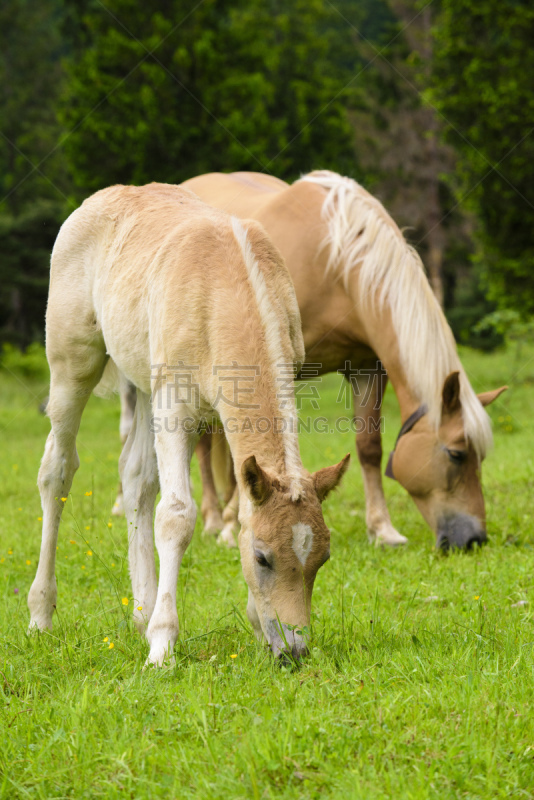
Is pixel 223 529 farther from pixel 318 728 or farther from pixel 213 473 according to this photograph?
pixel 318 728

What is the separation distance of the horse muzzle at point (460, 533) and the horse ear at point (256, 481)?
2.48m

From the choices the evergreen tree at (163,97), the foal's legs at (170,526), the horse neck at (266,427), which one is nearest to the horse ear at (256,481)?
the horse neck at (266,427)

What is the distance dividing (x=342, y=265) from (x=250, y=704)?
3719 mm

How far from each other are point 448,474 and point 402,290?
51.6 inches

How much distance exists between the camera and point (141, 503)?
153 inches

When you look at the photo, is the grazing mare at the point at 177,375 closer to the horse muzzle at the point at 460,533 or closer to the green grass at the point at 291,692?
the green grass at the point at 291,692

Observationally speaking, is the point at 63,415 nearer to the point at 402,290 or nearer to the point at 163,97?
the point at 402,290

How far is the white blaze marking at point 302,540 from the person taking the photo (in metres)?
2.77

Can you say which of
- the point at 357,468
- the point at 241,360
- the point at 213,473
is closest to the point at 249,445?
the point at 241,360

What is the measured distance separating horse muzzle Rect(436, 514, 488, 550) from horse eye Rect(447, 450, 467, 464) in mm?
353

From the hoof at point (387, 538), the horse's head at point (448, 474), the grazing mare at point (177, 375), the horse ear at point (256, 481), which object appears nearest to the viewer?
the horse ear at point (256, 481)

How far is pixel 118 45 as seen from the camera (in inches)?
725

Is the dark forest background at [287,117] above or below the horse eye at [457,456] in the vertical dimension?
above

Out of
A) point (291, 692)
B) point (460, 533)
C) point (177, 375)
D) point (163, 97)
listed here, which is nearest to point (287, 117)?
point (163, 97)
